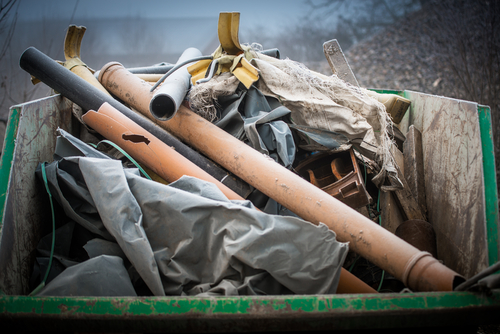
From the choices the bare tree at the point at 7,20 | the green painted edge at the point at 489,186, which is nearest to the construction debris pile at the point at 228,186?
the green painted edge at the point at 489,186

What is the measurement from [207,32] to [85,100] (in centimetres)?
636

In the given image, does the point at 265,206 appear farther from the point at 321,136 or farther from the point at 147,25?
the point at 147,25

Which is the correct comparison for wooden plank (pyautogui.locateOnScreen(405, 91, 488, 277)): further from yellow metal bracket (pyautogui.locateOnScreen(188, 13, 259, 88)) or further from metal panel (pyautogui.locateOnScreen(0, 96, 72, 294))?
metal panel (pyautogui.locateOnScreen(0, 96, 72, 294))

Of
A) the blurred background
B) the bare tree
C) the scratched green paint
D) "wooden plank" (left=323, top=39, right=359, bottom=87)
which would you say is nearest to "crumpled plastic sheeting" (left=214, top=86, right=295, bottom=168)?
"wooden plank" (left=323, top=39, right=359, bottom=87)

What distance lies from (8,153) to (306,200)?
1.29 meters

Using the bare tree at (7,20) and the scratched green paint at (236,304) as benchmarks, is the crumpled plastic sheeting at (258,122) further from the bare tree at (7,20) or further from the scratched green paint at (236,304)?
the bare tree at (7,20)

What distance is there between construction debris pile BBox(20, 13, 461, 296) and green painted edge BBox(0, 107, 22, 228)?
13cm

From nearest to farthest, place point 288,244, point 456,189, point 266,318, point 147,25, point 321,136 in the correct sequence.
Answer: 1. point 266,318
2. point 288,244
3. point 456,189
4. point 321,136
5. point 147,25

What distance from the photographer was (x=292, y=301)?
3.08ft

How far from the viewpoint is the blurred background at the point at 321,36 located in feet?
14.6

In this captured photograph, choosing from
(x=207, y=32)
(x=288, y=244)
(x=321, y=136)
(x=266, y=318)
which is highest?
(x=207, y=32)

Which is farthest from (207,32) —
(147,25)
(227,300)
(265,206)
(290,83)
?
(227,300)

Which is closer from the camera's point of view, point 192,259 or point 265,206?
point 192,259

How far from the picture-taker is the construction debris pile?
1.10 metres
